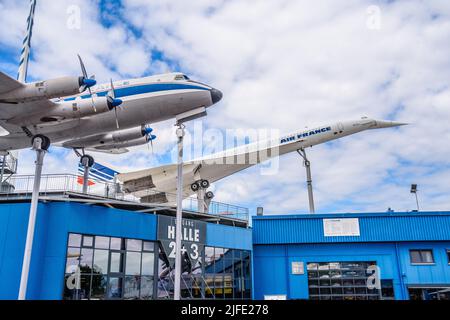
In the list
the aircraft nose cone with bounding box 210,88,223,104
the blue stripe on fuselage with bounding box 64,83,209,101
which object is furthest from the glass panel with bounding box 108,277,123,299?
the aircraft nose cone with bounding box 210,88,223,104

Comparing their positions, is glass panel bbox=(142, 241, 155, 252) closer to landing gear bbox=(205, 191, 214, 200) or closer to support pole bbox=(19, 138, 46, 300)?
support pole bbox=(19, 138, 46, 300)

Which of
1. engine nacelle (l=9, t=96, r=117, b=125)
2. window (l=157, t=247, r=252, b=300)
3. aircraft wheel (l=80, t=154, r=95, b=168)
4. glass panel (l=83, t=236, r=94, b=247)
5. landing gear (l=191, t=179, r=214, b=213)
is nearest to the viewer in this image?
engine nacelle (l=9, t=96, r=117, b=125)

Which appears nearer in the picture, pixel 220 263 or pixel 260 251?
pixel 220 263

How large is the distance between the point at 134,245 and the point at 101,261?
2350 mm

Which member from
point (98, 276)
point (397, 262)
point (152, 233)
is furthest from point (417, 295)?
point (98, 276)

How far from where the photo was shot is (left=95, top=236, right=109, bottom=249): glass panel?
848 inches

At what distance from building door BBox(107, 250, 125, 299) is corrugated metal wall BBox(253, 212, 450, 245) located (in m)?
12.6

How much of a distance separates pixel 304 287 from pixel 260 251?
427cm

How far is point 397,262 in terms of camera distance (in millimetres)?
30344

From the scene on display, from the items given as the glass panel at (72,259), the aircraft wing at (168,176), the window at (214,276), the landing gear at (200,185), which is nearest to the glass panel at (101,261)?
the glass panel at (72,259)

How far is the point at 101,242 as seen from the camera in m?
21.7

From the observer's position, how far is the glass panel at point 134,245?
23050mm
